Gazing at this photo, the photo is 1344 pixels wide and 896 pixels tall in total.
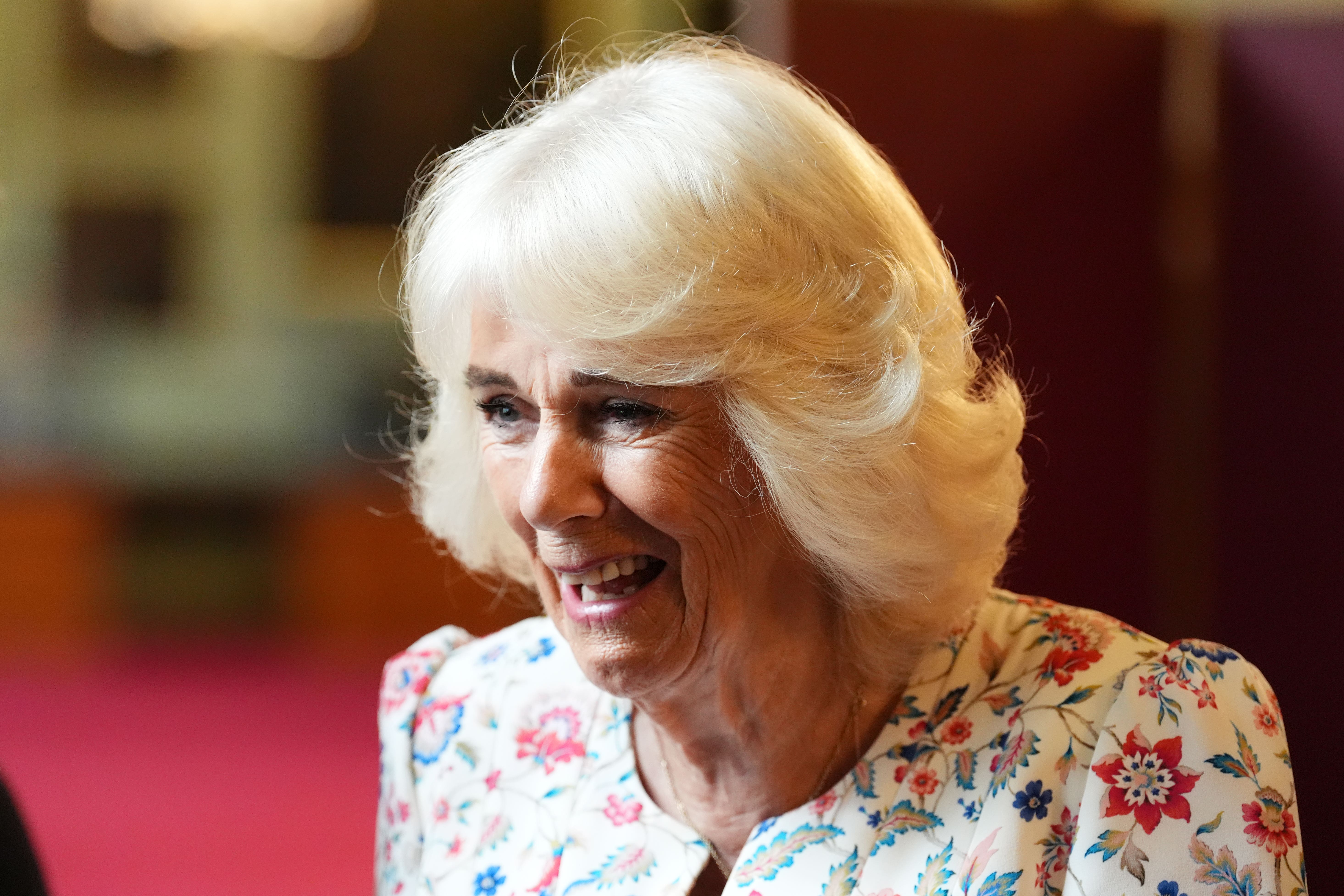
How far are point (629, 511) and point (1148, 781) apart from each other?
1.64 feet

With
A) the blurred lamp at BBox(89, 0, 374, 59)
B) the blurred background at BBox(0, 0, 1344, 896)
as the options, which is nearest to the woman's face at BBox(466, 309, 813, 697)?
the blurred background at BBox(0, 0, 1344, 896)

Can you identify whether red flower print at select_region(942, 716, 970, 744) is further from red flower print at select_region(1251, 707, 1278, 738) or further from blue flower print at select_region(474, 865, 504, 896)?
blue flower print at select_region(474, 865, 504, 896)

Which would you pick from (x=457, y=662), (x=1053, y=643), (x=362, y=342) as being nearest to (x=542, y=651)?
(x=457, y=662)

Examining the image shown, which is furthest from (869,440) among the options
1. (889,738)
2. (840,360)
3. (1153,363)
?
(1153,363)

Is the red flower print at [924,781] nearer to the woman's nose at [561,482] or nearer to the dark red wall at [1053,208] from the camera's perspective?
the woman's nose at [561,482]

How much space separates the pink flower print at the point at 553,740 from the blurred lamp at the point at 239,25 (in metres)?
6.15

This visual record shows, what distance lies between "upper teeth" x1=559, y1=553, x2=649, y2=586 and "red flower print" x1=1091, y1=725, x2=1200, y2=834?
17.2 inches

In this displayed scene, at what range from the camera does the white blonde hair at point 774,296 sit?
3.72 ft

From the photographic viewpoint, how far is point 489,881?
4.57ft

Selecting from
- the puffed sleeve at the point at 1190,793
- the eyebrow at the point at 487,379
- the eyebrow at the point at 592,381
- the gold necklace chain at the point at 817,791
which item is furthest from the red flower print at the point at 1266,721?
the eyebrow at the point at 487,379

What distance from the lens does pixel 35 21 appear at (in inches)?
274

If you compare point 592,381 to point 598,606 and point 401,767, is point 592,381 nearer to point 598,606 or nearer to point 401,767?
point 598,606

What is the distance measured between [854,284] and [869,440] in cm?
14

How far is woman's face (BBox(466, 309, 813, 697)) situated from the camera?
1175 mm
